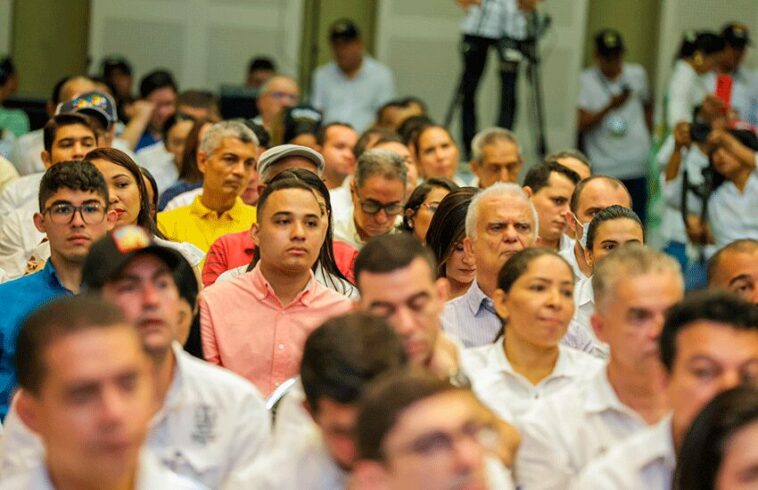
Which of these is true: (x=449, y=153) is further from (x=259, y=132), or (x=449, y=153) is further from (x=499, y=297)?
(x=499, y=297)

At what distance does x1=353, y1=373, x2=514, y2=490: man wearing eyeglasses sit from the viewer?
9.30ft

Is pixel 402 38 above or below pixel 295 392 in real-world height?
above

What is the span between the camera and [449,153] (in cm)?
838

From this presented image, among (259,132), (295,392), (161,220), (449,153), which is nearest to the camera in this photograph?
(295,392)

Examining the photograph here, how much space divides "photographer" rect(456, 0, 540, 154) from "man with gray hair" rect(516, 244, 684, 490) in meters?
5.66

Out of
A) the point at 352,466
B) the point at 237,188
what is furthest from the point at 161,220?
the point at 352,466

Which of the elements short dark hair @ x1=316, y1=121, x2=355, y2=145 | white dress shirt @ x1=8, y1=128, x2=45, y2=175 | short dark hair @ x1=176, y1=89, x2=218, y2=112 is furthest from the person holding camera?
white dress shirt @ x1=8, y1=128, x2=45, y2=175

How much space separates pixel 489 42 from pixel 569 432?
644cm

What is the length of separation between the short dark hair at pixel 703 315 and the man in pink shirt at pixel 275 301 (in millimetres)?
1696

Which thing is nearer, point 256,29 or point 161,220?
point 161,220

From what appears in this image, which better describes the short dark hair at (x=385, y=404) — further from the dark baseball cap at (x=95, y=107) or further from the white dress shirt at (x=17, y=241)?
the dark baseball cap at (x=95, y=107)

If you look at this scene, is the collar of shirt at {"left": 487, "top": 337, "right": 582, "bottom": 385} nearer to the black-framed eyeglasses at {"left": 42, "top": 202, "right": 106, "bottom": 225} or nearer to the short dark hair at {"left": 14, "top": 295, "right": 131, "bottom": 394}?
the black-framed eyeglasses at {"left": 42, "top": 202, "right": 106, "bottom": 225}

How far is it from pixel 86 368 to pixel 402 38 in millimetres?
9231

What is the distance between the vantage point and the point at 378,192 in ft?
22.0
